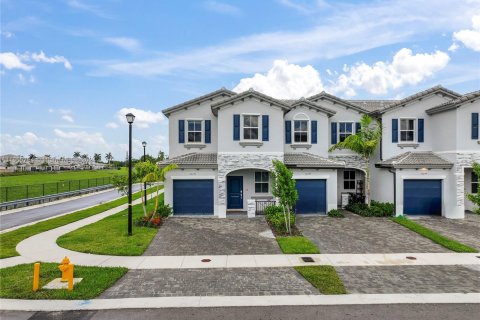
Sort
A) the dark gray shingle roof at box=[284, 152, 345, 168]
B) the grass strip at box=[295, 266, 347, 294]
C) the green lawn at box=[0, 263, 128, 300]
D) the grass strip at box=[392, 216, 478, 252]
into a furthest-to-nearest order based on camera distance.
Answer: the dark gray shingle roof at box=[284, 152, 345, 168]
the grass strip at box=[392, 216, 478, 252]
the grass strip at box=[295, 266, 347, 294]
the green lawn at box=[0, 263, 128, 300]

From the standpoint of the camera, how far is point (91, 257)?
35.5 ft

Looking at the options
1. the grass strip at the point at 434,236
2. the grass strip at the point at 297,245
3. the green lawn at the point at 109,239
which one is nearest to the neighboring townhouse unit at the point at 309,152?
the grass strip at the point at 434,236

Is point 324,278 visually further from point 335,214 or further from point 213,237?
point 335,214

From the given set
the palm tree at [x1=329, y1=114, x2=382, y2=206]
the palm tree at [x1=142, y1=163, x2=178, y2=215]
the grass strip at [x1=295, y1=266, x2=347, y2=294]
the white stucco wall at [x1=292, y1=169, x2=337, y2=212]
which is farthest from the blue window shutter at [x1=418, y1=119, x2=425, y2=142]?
the palm tree at [x1=142, y1=163, x2=178, y2=215]

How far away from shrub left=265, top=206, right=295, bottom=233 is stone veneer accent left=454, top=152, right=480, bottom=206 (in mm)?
11262

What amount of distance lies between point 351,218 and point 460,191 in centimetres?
729

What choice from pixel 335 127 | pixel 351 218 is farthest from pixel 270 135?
pixel 351 218

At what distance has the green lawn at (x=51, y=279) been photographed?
7.68m

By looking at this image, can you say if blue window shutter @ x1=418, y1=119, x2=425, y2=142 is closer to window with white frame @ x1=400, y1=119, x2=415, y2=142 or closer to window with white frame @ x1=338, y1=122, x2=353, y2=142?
window with white frame @ x1=400, y1=119, x2=415, y2=142

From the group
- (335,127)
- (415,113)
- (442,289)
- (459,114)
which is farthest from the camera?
(335,127)

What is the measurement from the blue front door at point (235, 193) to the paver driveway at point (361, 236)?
15.4 ft

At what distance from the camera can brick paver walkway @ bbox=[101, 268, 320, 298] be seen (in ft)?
26.2

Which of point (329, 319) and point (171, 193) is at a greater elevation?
point (171, 193)

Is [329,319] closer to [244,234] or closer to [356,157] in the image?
[244,234]
